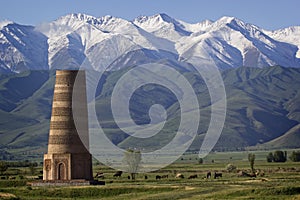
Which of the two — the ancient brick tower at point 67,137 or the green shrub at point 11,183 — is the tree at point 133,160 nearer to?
the green shrub at point 11,183

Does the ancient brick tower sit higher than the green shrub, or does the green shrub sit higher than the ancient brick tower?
the ancient brick tower

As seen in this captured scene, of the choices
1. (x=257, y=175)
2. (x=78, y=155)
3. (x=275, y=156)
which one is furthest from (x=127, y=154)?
(x=275, y=156)

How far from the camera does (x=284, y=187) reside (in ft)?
277

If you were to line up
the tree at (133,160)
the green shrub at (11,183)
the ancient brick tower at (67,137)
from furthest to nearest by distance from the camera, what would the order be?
the tree at (133,160), the green shrub at (11,183), the ancient brick tower at (67,137)

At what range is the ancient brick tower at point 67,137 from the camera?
94125 millimetres

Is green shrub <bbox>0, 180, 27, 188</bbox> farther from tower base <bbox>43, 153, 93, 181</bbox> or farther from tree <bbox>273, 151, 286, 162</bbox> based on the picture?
tree <bbox>273, 151, 286, 162</bbox>

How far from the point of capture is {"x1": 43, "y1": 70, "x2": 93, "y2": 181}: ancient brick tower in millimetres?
94125

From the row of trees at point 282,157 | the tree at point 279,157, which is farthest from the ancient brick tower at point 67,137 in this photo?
the tree at point 279,157

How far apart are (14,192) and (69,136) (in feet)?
31.3

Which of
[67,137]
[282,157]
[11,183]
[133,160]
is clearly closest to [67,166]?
[67,137]

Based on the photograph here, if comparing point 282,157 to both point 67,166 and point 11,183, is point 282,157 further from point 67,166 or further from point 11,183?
point 67,166

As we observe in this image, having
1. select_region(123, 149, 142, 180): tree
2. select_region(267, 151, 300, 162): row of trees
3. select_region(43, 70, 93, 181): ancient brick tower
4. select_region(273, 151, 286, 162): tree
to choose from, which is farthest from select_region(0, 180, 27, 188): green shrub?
select_region(273, 151, 286, 162): tree

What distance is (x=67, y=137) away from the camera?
308 ft

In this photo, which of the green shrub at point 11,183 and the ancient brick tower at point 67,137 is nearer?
the ancient brick tower at point 67,137
